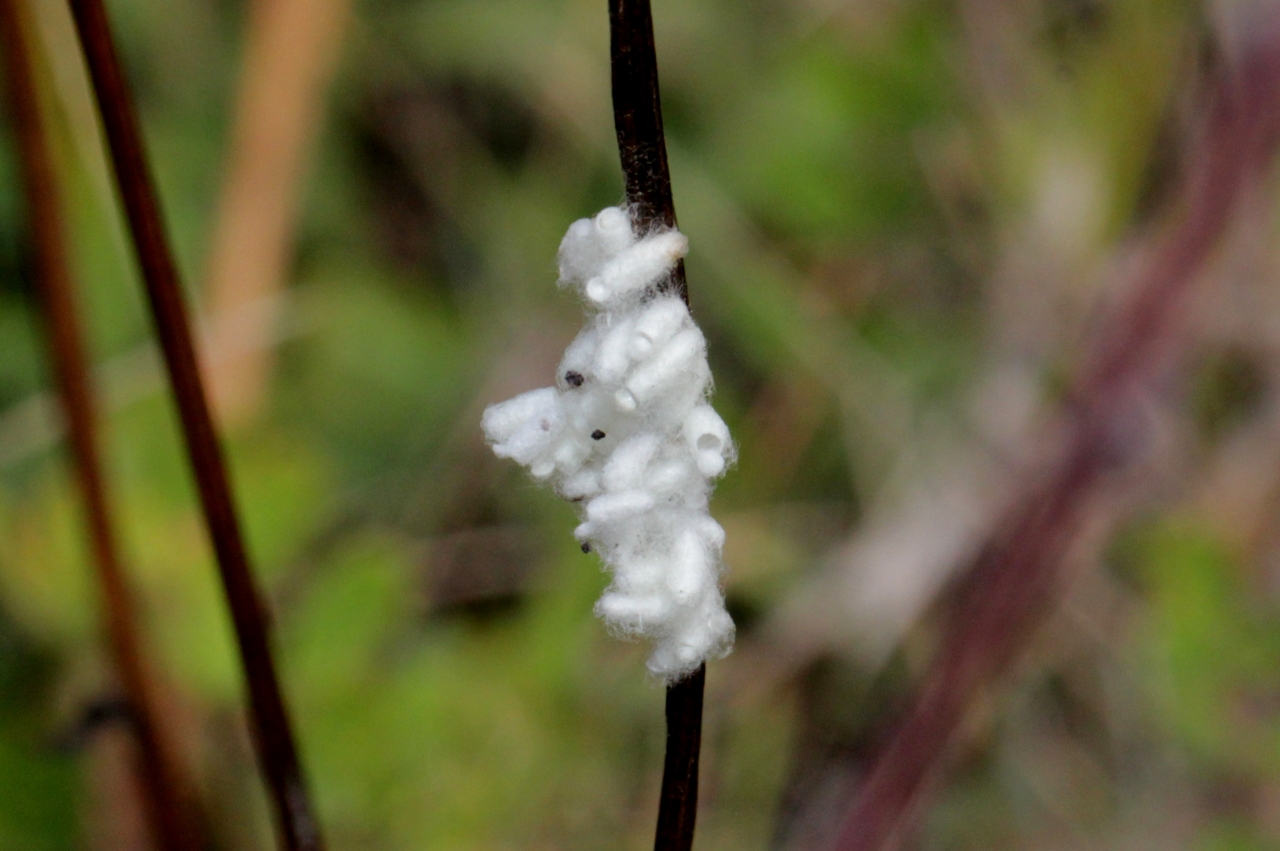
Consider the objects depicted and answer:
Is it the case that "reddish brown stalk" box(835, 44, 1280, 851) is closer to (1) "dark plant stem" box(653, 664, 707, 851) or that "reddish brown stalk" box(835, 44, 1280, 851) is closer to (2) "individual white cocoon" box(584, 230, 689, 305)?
(1) "dark plant stem" box(653, 664, 707, 851)

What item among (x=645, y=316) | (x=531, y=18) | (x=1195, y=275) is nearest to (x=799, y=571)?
(x=1195, y=275)

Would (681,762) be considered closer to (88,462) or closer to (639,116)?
(639,116)

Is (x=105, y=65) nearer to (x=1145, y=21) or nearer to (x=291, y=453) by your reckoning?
(x=291, y=453)

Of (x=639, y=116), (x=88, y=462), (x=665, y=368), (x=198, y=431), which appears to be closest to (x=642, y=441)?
(x=665, y=368)

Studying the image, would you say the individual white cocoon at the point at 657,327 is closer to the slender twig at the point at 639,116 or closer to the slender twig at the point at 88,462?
the slender twig at the point at 639,116

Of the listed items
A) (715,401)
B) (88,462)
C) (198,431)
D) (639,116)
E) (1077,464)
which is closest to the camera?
(639,116)
